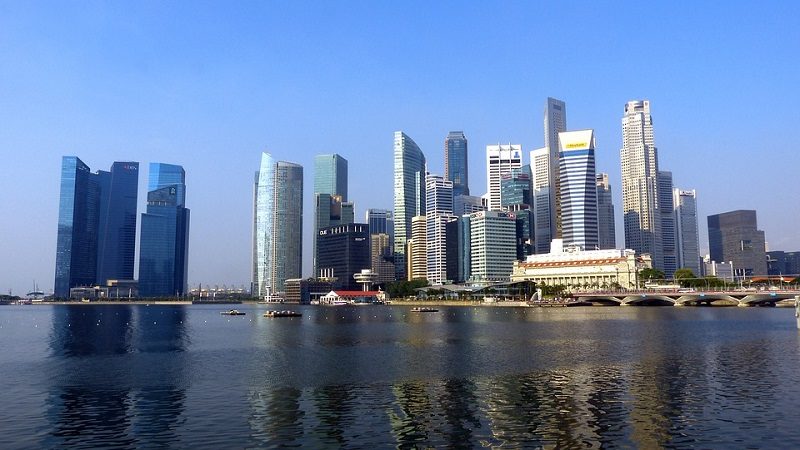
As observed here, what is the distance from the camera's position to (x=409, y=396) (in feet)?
162

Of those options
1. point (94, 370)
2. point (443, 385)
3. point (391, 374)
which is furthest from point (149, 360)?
point (443, 385)

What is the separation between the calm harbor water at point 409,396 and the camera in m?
37.3

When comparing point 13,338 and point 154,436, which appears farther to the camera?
point 13,338

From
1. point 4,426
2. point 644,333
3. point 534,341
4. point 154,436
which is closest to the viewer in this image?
point 154,436

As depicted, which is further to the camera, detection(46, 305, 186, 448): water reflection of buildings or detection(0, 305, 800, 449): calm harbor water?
detection(46, 305, 186, 448): water reflection of buildings

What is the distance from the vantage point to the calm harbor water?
122ft

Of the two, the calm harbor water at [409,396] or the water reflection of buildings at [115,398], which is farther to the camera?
the water reflection of buildings at [115,398]

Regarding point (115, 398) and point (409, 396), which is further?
point (115, 398)

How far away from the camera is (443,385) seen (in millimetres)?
54688

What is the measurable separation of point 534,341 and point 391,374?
40830mm

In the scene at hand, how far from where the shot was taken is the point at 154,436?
3781 centimetres

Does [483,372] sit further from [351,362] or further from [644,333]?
[644,333]

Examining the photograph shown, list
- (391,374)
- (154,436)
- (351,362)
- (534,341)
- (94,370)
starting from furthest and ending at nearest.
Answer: (534,341) → (351,362) → (94,370) → (391,374) → (154,436)

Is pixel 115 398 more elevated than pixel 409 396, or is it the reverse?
pixel 409 396
